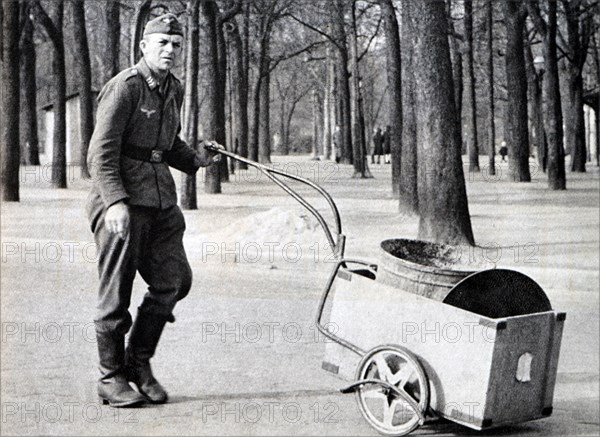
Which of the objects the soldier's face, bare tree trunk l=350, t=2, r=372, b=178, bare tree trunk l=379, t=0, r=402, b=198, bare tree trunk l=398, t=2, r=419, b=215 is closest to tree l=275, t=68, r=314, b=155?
bare tree trunk l=350, t=2, r=372, b=178

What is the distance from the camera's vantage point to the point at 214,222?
10.7 m

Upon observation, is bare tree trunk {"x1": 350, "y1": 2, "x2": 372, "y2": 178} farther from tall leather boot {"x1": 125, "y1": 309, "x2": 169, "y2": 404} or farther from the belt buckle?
the belt buckle

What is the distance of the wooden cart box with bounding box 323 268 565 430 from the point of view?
13.7 ft

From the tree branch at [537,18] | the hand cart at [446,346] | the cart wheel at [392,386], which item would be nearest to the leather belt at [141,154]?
the hand cart at [446,346]

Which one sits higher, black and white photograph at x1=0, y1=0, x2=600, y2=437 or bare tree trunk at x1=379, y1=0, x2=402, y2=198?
bare tree trunk at x1=379, y1=0, x2=402, y2=198

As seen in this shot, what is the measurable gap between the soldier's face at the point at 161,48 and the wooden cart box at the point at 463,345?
1.37 m

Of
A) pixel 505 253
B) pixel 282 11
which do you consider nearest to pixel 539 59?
pixel 282 11

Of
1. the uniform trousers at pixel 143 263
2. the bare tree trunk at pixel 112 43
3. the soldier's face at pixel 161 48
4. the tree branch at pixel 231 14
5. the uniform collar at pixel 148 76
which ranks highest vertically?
the tree branch at pixel 231 14

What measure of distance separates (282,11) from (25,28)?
129 inches

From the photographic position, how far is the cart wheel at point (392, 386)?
4234 millimetres

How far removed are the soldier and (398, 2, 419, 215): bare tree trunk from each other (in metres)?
6.68

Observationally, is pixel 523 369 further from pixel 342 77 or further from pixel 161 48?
pixel 342 77

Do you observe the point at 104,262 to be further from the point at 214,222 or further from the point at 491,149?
the point at 491,149

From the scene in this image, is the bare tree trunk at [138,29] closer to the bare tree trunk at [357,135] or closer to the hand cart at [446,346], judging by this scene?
the hand cart at [446,346]
